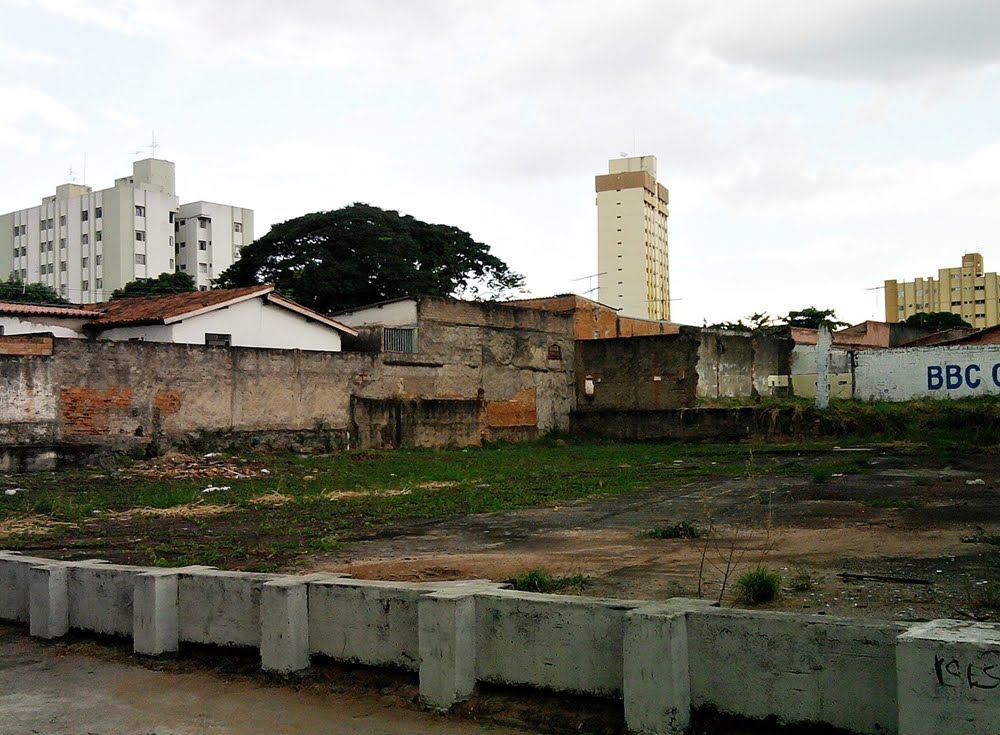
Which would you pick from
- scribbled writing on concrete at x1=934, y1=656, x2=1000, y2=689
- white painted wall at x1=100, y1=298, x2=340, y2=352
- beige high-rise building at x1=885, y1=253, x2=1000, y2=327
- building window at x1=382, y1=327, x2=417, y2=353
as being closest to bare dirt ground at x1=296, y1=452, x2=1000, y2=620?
scribbled writing on concrete at x1=934, y1=656, x2=1000, y2=689

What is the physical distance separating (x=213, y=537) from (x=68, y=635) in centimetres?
361

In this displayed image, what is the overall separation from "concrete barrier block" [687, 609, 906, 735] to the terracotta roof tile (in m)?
21.5

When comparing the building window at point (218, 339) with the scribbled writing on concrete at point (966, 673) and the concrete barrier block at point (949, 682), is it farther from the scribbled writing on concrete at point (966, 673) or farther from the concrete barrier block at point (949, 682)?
the scribbled writing on concrete at point (966, 673)

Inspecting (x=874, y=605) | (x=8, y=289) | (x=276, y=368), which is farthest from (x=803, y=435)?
(x=8, y=289)

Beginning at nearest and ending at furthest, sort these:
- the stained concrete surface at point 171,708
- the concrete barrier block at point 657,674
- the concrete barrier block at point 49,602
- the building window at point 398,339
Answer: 1. the concrete barrier block at point 657,674
2. the stained concrete surface at point 171,708
3. the concrete barrier block at point 49,602
4. the building window at point 398,339

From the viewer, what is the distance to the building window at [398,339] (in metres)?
26.3

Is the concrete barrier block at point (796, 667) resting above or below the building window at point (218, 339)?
below

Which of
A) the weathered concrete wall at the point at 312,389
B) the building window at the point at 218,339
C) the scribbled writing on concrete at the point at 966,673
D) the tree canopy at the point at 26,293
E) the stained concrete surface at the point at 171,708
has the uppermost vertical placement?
the tree canopy at the point at 26,293

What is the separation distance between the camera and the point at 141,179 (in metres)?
72.8

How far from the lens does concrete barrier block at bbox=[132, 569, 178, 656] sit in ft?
20.8

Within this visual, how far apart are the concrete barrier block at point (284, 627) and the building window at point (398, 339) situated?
808 inches

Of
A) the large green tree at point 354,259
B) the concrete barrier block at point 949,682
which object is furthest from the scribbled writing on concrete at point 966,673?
the large green tree at point 354,259

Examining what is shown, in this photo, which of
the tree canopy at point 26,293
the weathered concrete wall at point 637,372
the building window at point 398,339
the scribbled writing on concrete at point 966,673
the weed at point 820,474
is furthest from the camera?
the tree canopy at point 26,293

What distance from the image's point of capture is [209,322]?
24984 millimetres
